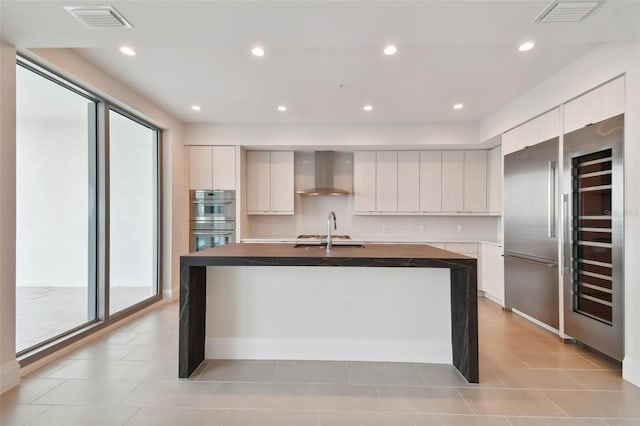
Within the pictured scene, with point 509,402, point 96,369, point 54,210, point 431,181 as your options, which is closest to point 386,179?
point 431,181

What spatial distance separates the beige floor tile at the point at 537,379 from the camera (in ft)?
7.30

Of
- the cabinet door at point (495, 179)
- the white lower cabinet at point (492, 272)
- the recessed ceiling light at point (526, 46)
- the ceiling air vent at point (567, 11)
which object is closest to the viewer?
the ceiling air vent at point (567, 11)

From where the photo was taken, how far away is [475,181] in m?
4.98

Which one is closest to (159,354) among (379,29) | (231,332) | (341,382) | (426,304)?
(231,332)

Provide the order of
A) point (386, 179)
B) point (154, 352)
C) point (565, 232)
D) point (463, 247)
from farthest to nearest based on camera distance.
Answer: point (386, 179) < point (463, 247) < point (565, 232) < point (154, 352)

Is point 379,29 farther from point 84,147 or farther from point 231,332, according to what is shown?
point 84,147

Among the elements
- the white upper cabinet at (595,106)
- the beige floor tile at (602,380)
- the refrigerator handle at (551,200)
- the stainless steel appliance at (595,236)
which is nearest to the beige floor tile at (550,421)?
the beige floor tile at (602,380)

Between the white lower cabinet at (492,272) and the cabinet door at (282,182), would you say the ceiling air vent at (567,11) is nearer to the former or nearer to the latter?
the white lower cabinet at (492,272)

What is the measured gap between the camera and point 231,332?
2623 millimetres

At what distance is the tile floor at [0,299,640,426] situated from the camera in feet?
6.08

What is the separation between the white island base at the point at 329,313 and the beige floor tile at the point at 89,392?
646 millimetres

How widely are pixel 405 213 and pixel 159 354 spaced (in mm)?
3927

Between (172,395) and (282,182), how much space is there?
141 inches

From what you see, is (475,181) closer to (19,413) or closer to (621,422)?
(621,422)
